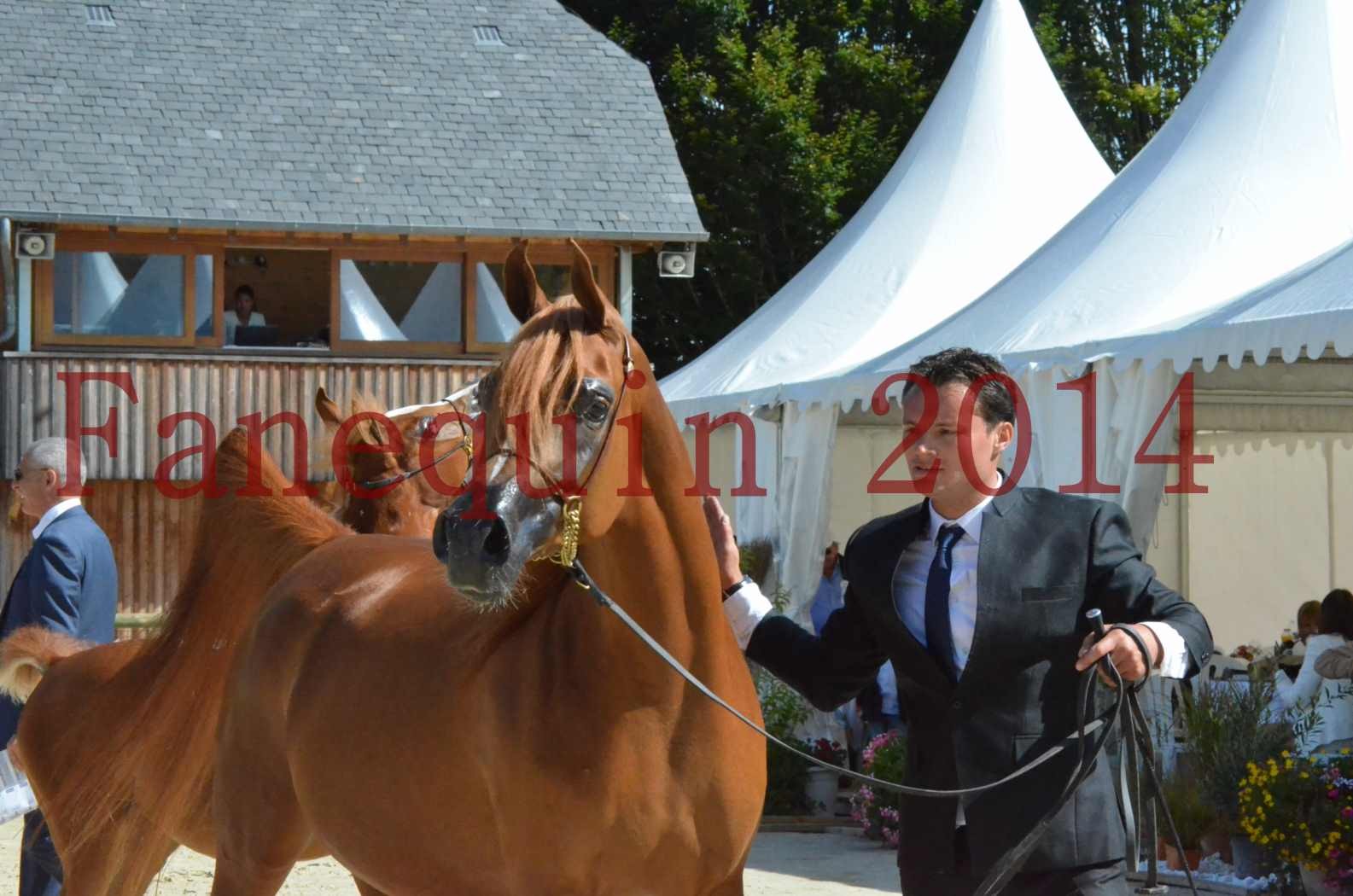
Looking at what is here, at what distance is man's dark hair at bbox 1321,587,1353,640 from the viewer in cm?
829

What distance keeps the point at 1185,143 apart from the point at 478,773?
725 centimetres

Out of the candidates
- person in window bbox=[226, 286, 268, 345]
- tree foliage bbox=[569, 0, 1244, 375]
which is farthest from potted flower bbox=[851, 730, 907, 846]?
tree foliage bbox=[569, 0, 1244, 375]

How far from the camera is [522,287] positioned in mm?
3537

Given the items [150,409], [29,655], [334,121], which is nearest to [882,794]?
[29,655]

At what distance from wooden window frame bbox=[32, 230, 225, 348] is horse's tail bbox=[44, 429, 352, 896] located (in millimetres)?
13768

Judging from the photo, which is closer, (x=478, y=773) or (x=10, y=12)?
(x=478, y=773)

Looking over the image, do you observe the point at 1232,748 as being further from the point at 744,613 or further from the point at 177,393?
the point at 177,393

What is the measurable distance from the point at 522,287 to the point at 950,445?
36.9 inches

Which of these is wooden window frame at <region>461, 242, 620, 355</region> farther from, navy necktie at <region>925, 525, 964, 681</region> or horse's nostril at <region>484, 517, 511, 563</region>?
horse's nostril at <region>484, 517, 511, 563</region>

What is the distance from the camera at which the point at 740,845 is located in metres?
3.52

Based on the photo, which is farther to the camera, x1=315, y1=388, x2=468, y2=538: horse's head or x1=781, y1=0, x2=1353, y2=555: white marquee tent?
x1=781, y1=0, x2=1353, y2=555: white marquee tent

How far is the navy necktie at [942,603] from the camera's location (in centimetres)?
340

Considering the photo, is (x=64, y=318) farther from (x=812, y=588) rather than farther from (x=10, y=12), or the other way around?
(x=812, y=588)

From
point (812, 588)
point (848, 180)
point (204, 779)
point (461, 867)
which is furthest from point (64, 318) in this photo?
point (461, 867)
